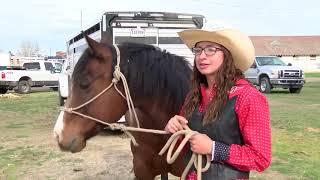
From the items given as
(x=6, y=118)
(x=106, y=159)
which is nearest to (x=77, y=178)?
(x=106, y=159)

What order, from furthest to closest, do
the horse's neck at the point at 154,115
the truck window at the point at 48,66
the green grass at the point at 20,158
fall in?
the truck window at the point at 48,66
the green grass at the point at 20,158
the horse's neck at the point at 154,115

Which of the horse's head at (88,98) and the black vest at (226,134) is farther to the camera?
the horse's head at (88,98)

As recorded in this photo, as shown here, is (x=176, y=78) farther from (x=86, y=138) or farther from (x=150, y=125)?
(x=86, y=138)

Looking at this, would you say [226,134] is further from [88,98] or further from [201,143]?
[88,98]

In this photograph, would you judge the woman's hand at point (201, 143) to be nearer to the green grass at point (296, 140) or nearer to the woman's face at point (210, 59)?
the woman's face at point (210, 59)

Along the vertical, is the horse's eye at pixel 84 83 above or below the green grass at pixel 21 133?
above

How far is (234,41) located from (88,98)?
1.43 meters

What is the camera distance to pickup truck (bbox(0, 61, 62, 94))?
2416 cm

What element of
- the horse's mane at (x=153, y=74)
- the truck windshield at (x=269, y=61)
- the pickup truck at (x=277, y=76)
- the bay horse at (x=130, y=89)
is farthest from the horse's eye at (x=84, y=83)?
the truck windshield at (x=269, y=61)

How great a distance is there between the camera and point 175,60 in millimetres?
3496

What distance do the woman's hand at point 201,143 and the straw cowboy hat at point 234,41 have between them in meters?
0.41

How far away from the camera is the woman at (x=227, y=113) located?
6.31ft

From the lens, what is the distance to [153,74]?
3305mm

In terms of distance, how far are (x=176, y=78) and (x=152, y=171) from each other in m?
0.96
